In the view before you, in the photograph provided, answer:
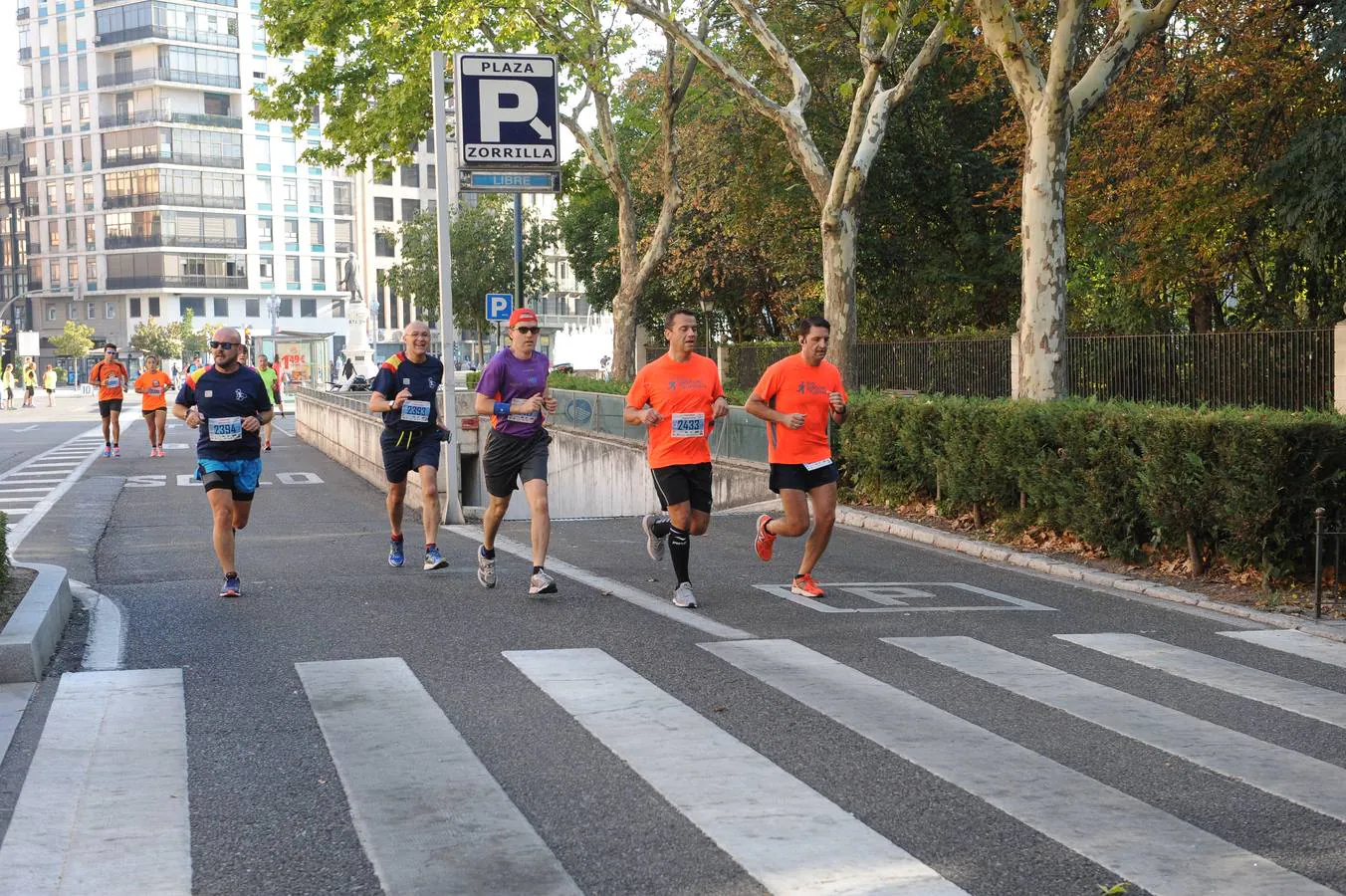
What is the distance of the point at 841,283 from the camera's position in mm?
22016

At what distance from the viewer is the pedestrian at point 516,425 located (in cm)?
1031

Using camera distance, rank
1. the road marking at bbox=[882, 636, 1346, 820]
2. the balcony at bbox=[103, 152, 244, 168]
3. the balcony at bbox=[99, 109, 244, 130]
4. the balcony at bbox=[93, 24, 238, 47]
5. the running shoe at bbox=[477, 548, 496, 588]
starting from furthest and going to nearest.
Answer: the balcony at bbox=[99, 109, 244, 130] < the balcony at bbox=[103, 152, 244, 168] < the balcony at bbox=[93, 24, 238, 47] < the running shoe at bbox=[477, 548, 496, 588] < the road marking at bbox=[882, 636, 1346, 820]

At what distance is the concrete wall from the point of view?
1973cm

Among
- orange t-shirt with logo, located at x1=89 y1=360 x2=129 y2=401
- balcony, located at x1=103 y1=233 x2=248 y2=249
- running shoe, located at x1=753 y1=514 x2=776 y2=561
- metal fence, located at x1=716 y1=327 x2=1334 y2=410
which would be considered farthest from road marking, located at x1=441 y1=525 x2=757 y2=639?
balcony, located at x1=103 y1=233 x2=248 y2=249

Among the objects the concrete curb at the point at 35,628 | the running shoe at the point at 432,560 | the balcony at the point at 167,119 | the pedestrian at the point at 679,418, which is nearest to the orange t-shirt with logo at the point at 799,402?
the pedestrian at the point at 679,418

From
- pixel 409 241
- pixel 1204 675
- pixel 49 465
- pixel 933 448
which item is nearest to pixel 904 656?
pixel 1204 675

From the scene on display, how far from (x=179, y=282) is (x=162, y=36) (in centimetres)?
1581

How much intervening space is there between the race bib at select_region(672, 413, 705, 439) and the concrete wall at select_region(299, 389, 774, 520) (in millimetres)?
8774

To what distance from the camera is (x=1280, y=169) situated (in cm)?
2156

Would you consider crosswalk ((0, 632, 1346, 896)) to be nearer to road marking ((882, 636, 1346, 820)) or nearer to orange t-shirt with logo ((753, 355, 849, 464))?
road marking ((882, 636, 1346, 820))

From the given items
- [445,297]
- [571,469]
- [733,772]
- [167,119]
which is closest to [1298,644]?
[733,772]

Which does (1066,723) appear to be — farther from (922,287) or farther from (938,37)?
(922,287)

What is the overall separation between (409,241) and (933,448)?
52.7m

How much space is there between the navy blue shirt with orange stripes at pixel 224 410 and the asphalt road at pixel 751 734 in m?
0.98
